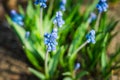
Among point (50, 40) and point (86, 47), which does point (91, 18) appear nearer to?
point (86, 47)

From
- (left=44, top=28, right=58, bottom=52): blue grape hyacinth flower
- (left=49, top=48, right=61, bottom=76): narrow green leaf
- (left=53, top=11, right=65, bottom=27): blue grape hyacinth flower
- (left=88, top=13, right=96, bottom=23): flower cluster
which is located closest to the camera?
(left=44, top=28, right=58, bottom=52): blue grape hyacinth flower

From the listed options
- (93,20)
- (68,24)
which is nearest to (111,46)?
(93,20)

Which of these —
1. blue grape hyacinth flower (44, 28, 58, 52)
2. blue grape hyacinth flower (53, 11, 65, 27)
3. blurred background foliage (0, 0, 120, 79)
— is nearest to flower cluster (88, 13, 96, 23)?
blurred background foliage (0, 0, 120, 79)

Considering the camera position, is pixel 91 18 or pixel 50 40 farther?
pixel 91 18

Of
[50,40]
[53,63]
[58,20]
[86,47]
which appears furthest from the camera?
[86,47]

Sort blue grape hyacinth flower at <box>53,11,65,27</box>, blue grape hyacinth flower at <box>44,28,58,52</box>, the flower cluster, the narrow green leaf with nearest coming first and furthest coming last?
blue grape hyacinth flower at <box>44,28,58,52</box>, blue grape hyacinth flower at <box>53,11,65,27</box>, the narrow green leaf, the flower cluster

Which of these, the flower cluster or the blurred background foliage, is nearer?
the blurred background foliage

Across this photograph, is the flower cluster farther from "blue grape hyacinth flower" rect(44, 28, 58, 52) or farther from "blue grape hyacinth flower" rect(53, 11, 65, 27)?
"blue grape hyacinth flower" rect(44, 28, 58, 52)

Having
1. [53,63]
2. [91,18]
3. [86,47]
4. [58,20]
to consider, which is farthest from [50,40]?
[91,18]

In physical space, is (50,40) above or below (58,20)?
below

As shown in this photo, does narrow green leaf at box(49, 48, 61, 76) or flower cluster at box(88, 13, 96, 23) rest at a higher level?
flower cluster at box(88, 13, 96, 23)

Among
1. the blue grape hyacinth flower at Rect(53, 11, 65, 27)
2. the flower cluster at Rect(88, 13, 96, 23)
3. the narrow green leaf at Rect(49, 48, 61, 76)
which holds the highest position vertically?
the flower cluster at Rect(88, 13, 96, 23)

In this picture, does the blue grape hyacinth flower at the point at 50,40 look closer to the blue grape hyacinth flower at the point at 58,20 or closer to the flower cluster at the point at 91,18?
the blue grape hyacinth flower at the point at 58,20
